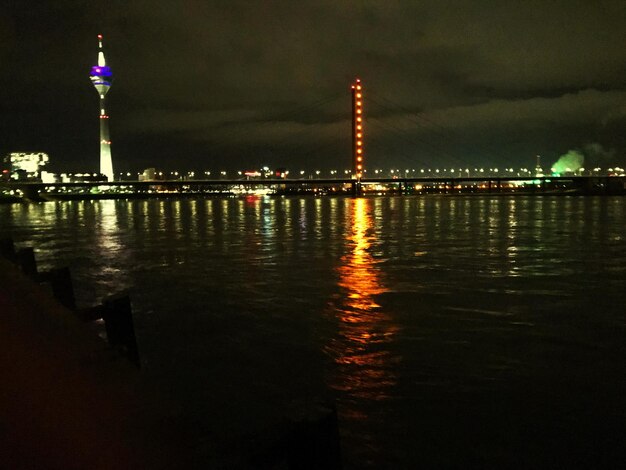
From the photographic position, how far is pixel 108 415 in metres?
3.97

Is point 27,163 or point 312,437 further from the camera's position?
point 27,163

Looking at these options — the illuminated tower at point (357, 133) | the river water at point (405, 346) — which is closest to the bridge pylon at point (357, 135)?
the illuminated tower at point (357, 133)

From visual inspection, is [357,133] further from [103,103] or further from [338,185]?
[103,103]

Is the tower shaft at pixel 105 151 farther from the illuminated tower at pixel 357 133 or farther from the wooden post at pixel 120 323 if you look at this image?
the wooden post at pixel 120 323

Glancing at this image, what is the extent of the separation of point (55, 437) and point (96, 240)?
19.8 m

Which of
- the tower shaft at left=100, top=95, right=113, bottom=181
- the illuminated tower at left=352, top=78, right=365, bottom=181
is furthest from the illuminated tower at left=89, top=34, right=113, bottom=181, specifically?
the illuminated tower at left=352, top=78, right=365, bottom=181

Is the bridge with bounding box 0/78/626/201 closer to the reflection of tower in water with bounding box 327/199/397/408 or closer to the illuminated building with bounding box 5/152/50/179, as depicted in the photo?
the illuminated building with bounding box 5/152/50/179

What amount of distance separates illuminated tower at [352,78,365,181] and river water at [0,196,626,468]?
82908 millimetres

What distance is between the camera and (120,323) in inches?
201

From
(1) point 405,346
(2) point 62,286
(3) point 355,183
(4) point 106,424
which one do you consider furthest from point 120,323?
(3) point 355,183

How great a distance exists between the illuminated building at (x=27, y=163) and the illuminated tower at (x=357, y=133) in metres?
94.7

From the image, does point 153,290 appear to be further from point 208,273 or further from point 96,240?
point 96,240

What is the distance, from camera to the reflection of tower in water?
581 cm

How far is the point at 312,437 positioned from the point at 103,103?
7376 inches
